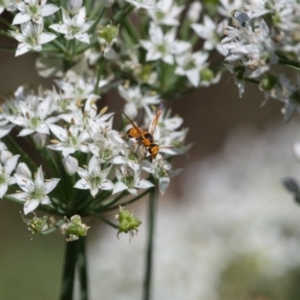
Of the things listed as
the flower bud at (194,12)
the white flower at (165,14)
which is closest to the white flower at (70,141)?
the white flower at (165,14)

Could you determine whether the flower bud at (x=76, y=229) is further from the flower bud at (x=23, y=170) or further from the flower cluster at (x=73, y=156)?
the flower bud at (x=23, y=170)

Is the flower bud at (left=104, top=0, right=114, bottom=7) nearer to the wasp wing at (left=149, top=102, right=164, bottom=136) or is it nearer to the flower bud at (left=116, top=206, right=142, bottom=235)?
the wasp wing at (left=149, top=102, right=164, bottom=136)

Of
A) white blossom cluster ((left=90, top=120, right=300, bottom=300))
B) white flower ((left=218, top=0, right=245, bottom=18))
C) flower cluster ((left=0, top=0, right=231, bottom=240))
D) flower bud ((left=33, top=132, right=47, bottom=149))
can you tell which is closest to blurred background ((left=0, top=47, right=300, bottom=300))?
white blossom cluster ((left=90, top=120, right=300, bottom=300))

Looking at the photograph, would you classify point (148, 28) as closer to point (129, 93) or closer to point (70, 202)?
point (129, 93)

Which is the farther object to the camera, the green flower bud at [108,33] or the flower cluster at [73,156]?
the green flower bud at [108,33]

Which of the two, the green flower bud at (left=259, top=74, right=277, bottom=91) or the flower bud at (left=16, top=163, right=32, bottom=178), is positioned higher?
the green flower bud at (left=259, top=74, right=277, bottom=91)

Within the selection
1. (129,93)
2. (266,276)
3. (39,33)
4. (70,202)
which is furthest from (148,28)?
(266,276)
